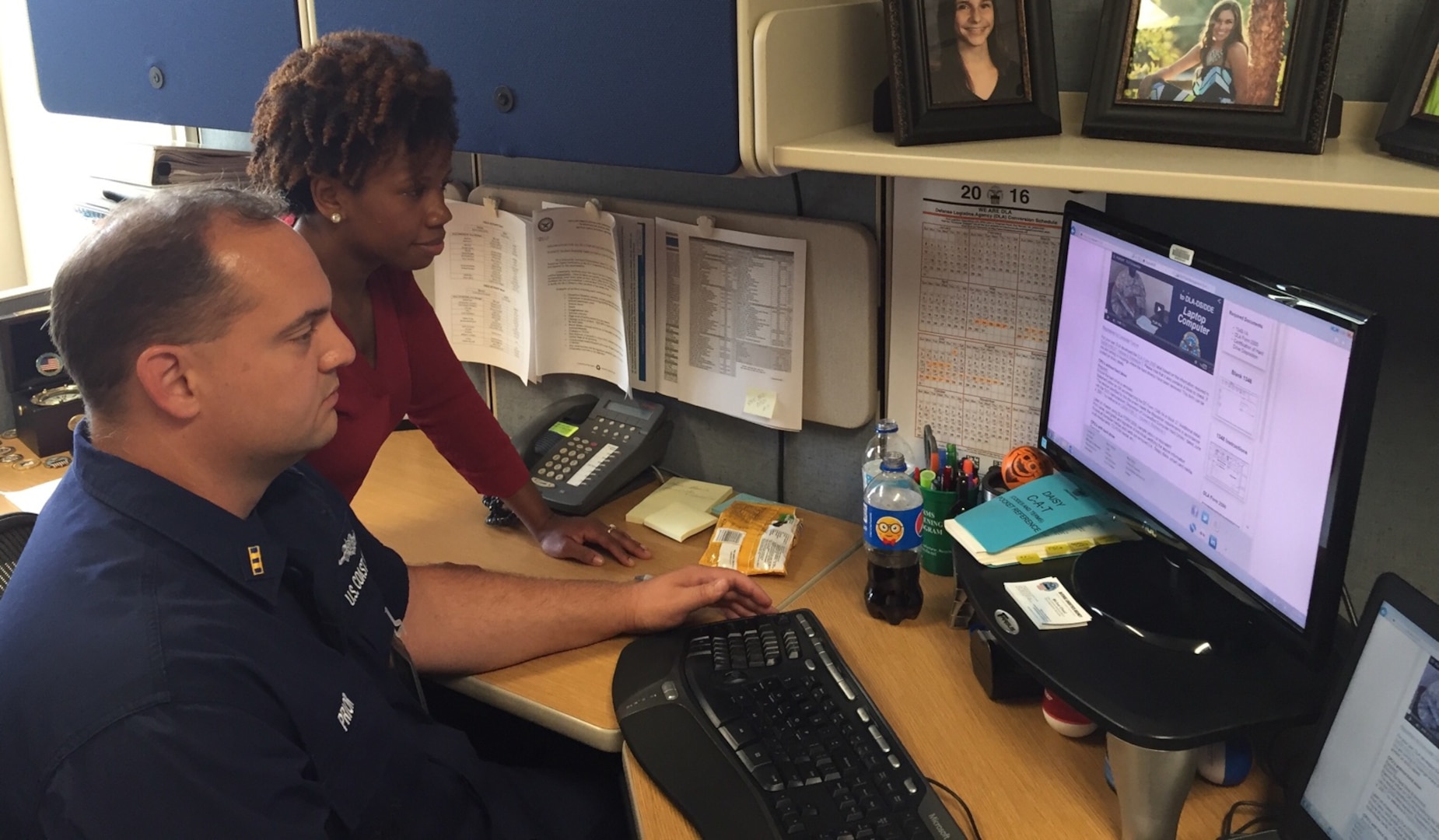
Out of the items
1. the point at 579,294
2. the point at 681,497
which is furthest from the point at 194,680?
the point at 579,294

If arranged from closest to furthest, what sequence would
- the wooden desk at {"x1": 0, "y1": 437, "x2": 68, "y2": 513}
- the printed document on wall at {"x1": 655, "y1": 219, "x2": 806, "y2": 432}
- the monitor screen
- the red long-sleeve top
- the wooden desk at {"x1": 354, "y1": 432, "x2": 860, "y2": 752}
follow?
1. the monitor screen
2. the wooden desk at {"x1": 354, "y1": 432, "x2": 860, "y2": 752}
3. the red long-sleeve top
4. the printed document on wall at {"x1": 655, "y1": 219, "x2": 806, "y2": 432}
5. the wooden desk at {"x1": 0, "y1": 437, "x2": 68, "y2": 513}

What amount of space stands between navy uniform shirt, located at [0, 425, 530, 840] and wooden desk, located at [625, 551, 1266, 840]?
0.92ft

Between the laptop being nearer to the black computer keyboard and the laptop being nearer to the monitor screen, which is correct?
the monitor screen

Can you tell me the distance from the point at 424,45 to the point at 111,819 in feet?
3.11

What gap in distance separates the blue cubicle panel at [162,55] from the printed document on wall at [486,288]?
1.24 feet

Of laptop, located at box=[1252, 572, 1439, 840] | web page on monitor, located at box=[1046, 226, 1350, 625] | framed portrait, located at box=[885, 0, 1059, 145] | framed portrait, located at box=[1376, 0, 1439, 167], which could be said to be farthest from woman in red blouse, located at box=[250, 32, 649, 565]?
framed portrait, located at box=[1376, 0, 1439, 167]

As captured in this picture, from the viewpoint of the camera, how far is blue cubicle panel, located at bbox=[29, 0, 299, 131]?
156 centimetres

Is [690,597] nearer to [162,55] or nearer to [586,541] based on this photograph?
[586,541]

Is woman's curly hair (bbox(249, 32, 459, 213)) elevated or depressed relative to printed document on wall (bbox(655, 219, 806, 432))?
elevated

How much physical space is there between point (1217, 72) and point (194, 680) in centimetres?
106

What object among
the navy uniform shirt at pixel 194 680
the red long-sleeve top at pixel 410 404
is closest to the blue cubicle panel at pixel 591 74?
the red long-sleeve top at pixel 410 404

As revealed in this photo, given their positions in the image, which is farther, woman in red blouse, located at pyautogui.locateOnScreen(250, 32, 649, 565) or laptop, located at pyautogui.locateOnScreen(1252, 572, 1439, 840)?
woman in red blouse, located at pyautogui.locateOnScreen(250, 32, 649, 565)

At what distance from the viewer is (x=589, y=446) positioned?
1725 mm

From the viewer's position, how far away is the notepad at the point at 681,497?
163cm
